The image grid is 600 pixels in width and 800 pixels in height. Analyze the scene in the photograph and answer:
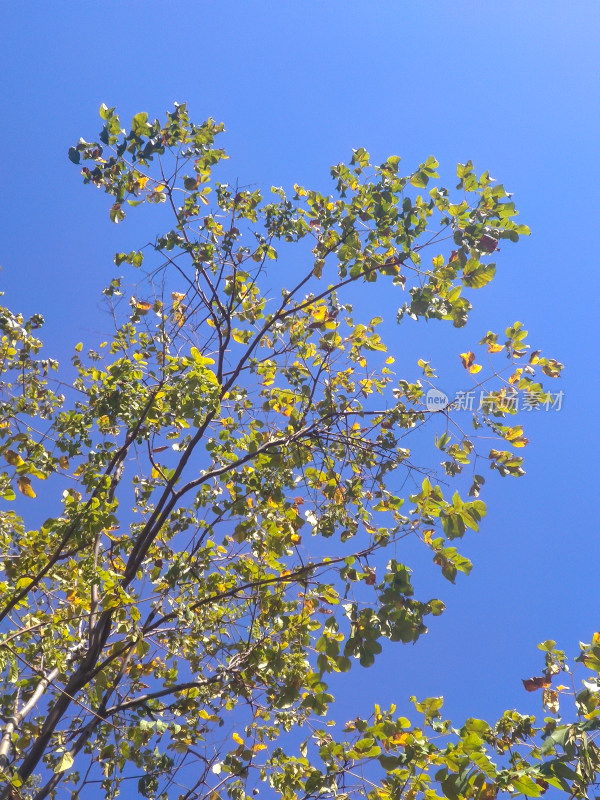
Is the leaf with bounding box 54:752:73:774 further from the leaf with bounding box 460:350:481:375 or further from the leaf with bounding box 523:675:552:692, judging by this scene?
the leaf with bounding box 460:350:481:375

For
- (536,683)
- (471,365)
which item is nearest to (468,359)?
(471,365)

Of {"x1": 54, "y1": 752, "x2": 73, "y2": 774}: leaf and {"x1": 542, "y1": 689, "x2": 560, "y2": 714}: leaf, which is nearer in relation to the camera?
{"x1": 54, "y1": 752, "x2": 73, "y2": 774}: leaf

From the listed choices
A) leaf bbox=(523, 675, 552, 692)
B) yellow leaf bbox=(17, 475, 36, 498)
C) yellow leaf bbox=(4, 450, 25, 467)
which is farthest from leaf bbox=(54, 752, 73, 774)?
leaf bbox=(523, 675, 552, 692)

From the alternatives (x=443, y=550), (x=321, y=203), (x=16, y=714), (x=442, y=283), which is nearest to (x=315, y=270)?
(x=321, y=203)

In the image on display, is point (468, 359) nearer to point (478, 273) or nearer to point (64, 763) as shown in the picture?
point (478, 273)

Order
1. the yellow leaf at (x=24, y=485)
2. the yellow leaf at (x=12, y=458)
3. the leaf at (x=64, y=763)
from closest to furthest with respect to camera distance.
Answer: the leaf at (x=64, y=763) < the yellow leaf at (x=24, y=485) < the yellow leaf at (x=12, y=458)

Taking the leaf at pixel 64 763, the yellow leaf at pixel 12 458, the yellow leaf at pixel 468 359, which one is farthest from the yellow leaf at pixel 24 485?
the yellow leaf at pixel 468 359

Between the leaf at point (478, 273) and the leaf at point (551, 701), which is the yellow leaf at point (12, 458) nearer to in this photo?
the leaf at point (478, 273)

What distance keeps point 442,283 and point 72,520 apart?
276 centimetres

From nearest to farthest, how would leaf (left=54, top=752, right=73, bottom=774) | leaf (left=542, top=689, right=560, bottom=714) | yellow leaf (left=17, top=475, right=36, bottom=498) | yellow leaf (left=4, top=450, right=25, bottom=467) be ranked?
leaf (left=54, top=752, right=73, bottom=774)
yellow leaf (left=17, top=475, right=36, bottom=498)
yellow leaf (left=4, top=450, right=25, bottom=467)
leaf (left=542, top=689, right=560, bottom=714)

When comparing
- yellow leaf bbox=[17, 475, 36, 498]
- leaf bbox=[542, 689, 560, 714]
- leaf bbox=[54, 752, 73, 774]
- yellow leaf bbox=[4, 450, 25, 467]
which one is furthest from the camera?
leaf bbox=[542, 689, 560, 714]

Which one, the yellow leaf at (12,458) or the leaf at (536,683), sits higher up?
the leaf at (536,683)

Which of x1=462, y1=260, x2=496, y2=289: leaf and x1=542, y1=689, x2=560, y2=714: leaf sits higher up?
x1=462, y1=260, x2=496, y2=289: leaf

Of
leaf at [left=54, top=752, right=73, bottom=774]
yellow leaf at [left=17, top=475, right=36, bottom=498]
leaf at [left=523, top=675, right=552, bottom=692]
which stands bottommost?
leaf at [left=54, top=752, right=73, bottom=774]
